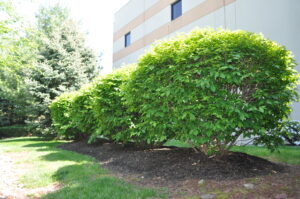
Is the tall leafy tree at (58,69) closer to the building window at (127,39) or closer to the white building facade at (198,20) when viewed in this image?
the white building facade at (198,20)

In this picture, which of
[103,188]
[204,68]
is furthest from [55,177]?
[204,68]

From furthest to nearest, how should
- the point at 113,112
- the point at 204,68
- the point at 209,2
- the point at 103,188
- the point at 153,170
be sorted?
the point at 209,2, the point at 113,112, the point at 153,170, the point at 204,68, the point at 103,188

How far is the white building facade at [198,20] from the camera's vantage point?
909 centimetres

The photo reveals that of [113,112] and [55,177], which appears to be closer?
[55,177]

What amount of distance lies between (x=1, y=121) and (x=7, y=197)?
69.1 feet

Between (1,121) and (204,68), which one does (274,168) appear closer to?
(204,68)

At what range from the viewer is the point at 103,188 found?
384cm

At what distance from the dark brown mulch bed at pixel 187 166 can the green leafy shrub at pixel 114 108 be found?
839 mm

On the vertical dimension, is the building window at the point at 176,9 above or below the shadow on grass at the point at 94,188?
above

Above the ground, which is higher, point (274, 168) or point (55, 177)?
point (274, 168)

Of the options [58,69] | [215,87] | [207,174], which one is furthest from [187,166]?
[58,69]

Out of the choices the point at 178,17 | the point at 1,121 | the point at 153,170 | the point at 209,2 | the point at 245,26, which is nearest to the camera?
the point at 153,170

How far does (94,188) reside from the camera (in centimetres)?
385

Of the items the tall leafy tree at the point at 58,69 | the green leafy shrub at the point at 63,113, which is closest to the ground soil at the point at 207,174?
the green leafy shrub at the point at 63,113
